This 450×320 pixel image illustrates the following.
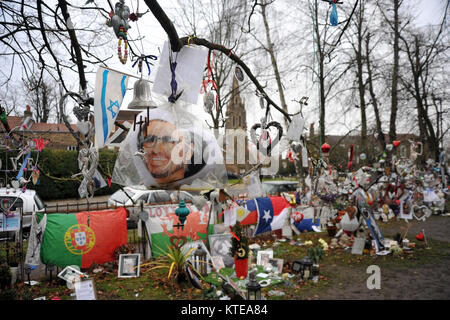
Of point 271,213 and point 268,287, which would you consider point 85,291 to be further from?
point 271,213

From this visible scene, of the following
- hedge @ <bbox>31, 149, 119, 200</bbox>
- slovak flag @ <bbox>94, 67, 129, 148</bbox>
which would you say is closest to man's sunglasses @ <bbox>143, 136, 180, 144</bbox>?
slovak flag @ <bbox>94, 67, 129, 148</bbox>

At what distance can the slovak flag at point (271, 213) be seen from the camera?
321 inches

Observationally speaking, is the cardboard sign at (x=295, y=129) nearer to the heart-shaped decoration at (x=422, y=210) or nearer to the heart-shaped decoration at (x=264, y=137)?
the heart-shaped decoration at (x=264, y=137)

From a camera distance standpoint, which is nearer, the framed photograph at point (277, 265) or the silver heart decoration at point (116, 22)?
the silver heart decoration at point (116, 22)

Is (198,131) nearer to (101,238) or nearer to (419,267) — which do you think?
(101,238)

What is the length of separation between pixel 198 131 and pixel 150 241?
5555mm

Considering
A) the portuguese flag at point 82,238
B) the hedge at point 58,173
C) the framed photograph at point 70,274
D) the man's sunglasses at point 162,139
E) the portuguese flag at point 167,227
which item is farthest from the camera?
the hedge at point 58,173

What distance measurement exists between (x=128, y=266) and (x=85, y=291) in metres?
1.43

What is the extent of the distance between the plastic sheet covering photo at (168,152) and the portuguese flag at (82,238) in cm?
419

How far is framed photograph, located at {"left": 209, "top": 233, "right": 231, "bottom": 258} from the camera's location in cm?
639

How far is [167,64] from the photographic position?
5.07 ft

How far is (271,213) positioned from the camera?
834 cm

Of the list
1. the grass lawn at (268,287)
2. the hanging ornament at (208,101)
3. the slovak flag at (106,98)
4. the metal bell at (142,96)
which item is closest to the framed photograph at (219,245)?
the grass lawn at (268,287)
